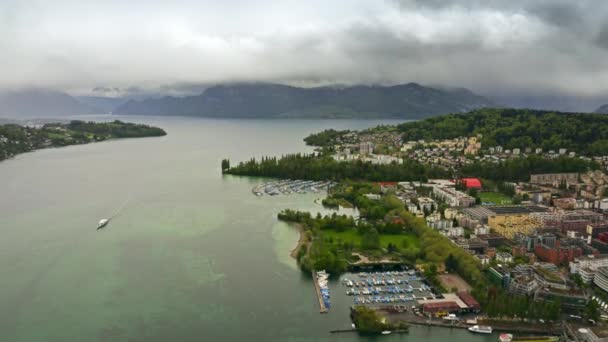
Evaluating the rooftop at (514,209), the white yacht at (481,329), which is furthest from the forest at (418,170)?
the white yacht at (481,329)

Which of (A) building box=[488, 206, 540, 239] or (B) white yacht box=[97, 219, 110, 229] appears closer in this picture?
(A) building box=[488, 206, 540, 239]

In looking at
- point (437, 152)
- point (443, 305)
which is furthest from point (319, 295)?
point (437, 152)

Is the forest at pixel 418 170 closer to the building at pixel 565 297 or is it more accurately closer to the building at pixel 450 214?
the building at pixel 450 214

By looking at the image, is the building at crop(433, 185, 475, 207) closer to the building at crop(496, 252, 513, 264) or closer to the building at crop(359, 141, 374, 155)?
the building at crop(496, 252, 513, 264)

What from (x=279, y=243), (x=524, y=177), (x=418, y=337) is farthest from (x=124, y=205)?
(x=524, y=177)

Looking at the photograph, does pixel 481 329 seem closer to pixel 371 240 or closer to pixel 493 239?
pixel 371 240

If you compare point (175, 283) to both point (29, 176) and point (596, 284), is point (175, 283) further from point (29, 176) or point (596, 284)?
point (29, 176)

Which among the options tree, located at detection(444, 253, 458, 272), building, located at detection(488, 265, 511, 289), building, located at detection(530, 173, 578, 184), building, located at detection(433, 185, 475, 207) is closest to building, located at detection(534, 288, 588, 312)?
building, located at detection(488, 265, 511, 289)
